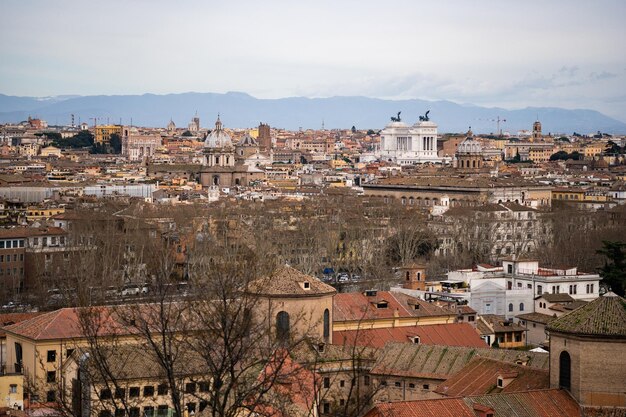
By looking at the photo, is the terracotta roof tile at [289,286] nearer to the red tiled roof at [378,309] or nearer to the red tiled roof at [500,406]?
the red tiled roof at [378,309]

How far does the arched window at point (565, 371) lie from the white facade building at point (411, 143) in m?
135

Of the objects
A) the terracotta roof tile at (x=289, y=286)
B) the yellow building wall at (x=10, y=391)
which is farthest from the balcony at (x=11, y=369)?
the terracotta roof tile at (x=289, y=286)

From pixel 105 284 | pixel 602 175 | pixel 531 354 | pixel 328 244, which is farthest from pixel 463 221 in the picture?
pixel 602 175

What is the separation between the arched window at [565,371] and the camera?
24625mm

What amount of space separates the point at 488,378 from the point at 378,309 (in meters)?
7.91

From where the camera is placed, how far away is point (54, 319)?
3044 cm

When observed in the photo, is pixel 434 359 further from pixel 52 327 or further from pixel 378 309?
pixel 52 327

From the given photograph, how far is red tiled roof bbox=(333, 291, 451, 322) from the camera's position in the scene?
33219 millimetres

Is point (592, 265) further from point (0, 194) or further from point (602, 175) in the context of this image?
point (602, 175)

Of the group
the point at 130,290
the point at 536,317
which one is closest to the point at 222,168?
the point at 130,290

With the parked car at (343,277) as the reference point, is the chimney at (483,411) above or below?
above

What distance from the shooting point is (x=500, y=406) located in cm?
2364

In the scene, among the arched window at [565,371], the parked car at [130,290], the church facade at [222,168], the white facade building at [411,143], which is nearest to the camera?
the arched window at [565,371]

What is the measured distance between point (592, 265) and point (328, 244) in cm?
1179
